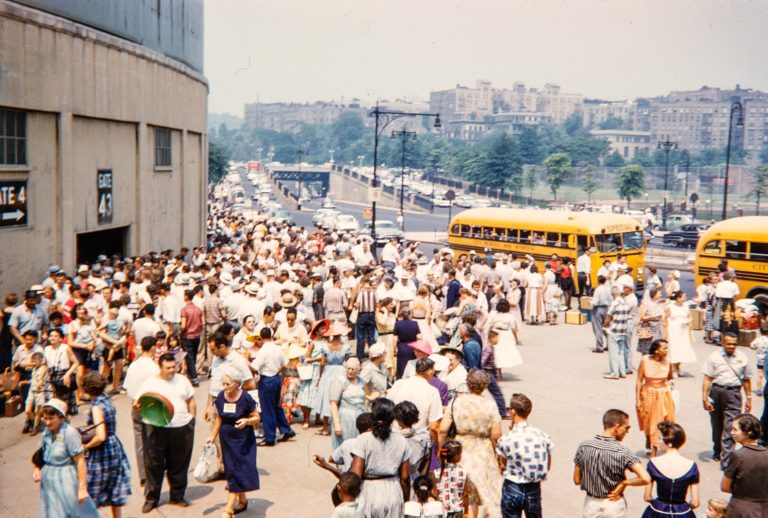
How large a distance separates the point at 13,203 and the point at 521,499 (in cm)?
1413

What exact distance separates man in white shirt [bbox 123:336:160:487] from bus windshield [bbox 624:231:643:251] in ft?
70.6

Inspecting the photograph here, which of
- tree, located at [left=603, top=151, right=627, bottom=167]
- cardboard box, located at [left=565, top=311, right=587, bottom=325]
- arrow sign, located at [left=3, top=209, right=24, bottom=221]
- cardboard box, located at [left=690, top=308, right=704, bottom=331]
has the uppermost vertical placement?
tree, located at [left=603, top=151, right=627, bottom=167]

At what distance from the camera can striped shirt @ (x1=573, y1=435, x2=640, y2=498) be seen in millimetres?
7328

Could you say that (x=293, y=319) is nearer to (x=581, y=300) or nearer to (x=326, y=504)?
(x=326, y=504)

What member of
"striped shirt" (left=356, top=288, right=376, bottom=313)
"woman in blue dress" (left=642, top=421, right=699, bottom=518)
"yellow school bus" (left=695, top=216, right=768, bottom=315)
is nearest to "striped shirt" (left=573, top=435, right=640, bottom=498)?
"woman in blue dress" (left=642, top=421, right=699, bottom=518)

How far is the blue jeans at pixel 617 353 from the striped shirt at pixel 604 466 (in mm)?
8813

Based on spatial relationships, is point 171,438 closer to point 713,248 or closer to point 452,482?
point 452,482

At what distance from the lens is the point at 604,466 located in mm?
7352

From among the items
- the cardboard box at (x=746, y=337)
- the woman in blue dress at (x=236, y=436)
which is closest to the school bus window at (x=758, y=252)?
the cardboard box at (x=746, y=337)

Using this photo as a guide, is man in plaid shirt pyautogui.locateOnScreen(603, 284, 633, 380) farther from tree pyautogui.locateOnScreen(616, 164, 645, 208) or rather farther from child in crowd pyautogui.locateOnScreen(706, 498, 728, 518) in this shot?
tree pyautogui.locateOnScreen(616, 164, 645, 208)

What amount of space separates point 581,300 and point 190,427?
1684 centimetres

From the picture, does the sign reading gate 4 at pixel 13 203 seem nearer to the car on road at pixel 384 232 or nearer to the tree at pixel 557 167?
the car on road at pixel 384 232

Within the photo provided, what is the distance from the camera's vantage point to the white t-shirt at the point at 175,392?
9102 mm

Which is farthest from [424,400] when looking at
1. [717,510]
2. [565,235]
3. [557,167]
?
[557,167]
